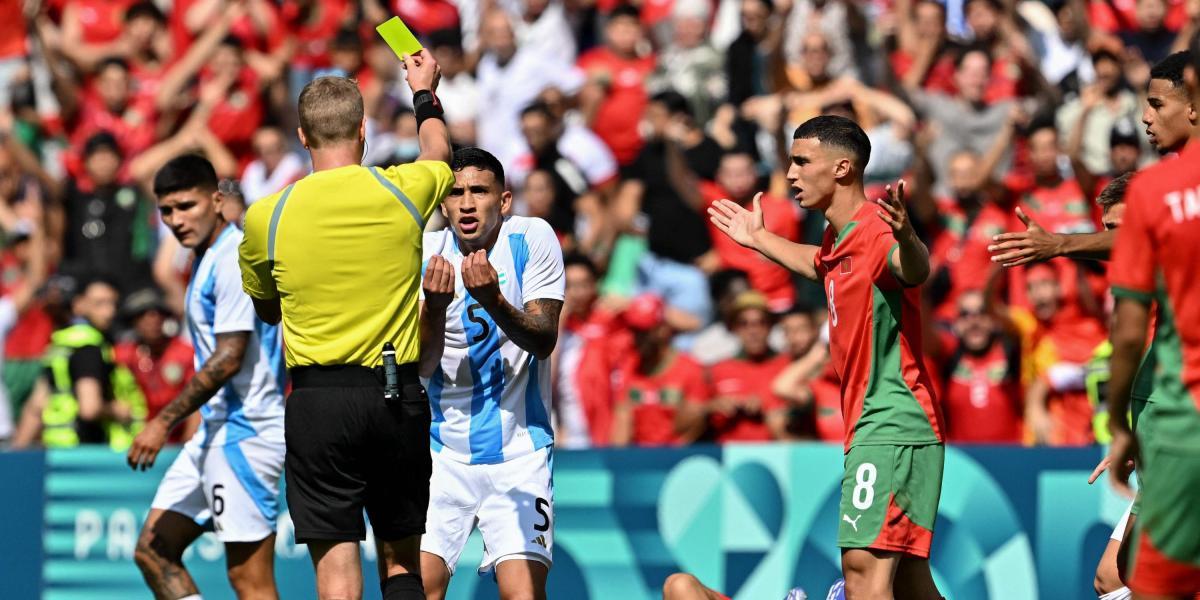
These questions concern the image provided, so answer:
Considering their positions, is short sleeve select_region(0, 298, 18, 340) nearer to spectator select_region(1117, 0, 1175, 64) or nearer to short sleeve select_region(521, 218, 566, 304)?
short sleeve select_region(521, 218, 566, 304)

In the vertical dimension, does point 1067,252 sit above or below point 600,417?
above

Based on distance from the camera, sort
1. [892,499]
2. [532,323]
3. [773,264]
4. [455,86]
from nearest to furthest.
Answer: [892,499] < [532,323] < [773,264] < [455,86]

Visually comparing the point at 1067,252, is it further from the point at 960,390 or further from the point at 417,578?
the point at 960,390

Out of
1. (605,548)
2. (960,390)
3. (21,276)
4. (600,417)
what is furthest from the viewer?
(21,276)

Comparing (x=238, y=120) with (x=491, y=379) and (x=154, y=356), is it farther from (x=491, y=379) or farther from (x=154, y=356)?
(x=491, y=379)

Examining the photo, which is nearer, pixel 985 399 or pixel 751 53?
pixel 985 399

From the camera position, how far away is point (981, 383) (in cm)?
1241

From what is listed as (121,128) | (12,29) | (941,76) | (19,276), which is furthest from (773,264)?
(12,29)

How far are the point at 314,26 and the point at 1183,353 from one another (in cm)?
1330

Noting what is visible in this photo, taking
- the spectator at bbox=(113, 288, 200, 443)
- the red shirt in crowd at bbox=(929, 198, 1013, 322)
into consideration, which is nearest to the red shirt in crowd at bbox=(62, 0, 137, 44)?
the spectator at bbox=(113, 288, 200, 443)

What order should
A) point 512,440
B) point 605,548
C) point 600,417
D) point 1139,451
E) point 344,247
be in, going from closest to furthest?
1. point 1139,451
2. point 344,247
3. point 512,440
4. point 605,548
5. point 600,417

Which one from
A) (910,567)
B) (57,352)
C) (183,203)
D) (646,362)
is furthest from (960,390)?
(57,352)

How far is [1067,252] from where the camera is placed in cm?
729

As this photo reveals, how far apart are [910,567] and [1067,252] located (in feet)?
5.15
